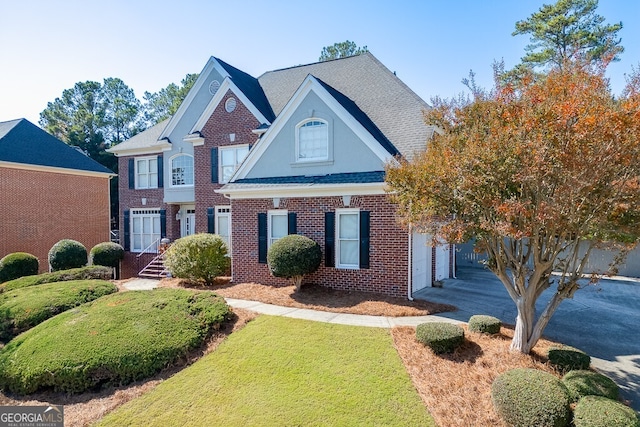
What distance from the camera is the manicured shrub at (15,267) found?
1515 cm

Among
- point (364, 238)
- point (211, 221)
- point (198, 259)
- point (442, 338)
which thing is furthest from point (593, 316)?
point (211, 221)

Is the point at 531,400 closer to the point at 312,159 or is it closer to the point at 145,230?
the point at 312,159

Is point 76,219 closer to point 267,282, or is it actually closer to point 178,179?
A: point 178,179

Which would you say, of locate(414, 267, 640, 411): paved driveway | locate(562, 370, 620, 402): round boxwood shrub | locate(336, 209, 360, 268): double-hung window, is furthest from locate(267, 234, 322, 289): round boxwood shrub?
locate(562, 370, 620, 402): round boxwood shrub

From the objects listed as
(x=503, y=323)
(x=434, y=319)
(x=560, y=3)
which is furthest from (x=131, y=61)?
(x=560, y=3)

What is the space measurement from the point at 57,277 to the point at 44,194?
9.68 m

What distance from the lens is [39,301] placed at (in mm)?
9961

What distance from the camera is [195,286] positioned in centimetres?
1325

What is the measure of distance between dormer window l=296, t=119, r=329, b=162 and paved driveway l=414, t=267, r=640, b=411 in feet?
19.4

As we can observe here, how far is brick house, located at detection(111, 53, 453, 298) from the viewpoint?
11.0 metres

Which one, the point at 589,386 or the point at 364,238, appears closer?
the point at 589,386

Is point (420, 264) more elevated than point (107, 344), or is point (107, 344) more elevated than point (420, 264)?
point (420, 264)

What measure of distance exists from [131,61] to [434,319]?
46.5 feet

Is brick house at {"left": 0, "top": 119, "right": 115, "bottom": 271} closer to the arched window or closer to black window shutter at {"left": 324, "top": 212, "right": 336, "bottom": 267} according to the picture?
the arched window
